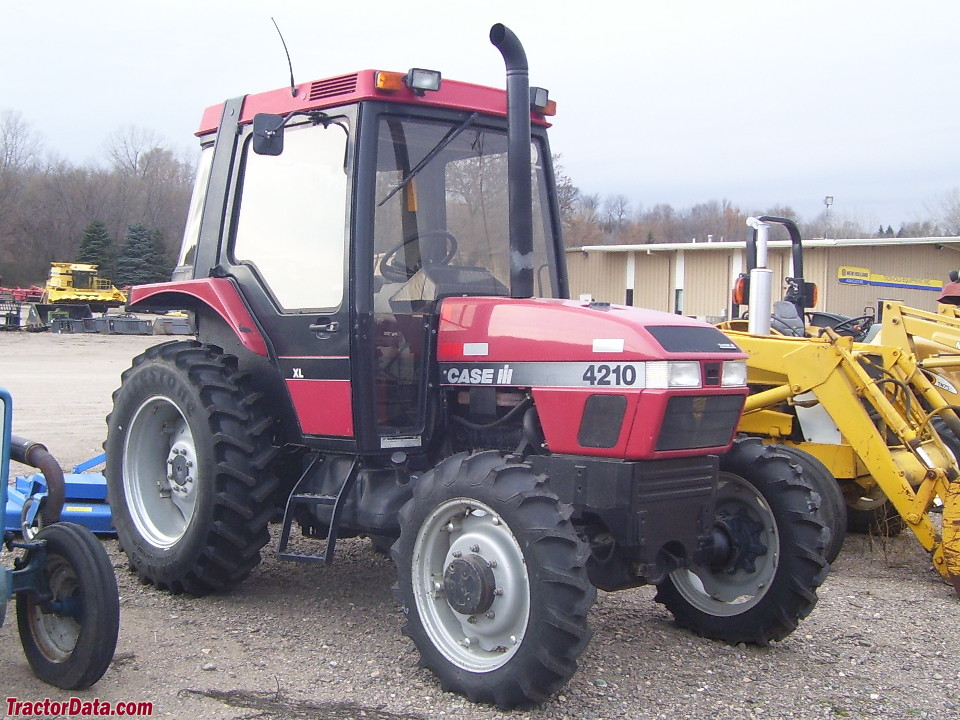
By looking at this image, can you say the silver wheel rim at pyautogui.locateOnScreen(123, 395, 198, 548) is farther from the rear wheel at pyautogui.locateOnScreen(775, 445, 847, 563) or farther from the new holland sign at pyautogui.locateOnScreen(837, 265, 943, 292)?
the new holland sign at pyautogui.locateOnScreen(837, 265, 943, 292)

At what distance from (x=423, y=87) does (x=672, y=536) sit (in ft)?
7.53

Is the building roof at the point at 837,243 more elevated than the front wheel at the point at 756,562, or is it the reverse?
the building roof at the point at 837,243

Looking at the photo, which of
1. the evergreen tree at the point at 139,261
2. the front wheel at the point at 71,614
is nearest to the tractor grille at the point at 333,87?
the front wheel at the point at 71,614

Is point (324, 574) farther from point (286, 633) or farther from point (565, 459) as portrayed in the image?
point (565, 459)

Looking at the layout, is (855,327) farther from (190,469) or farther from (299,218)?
(190,469)

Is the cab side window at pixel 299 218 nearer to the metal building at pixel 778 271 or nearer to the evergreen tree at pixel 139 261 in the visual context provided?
the metal building at pixel 778 271

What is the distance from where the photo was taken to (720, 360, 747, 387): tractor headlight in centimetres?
445

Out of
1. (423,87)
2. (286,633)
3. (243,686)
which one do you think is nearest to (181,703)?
(243,686)

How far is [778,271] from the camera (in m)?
29.0

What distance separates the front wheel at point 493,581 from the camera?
→ 3.82 m

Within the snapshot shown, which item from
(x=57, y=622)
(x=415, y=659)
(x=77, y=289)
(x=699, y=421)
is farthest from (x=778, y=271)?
(x=57, y=622)

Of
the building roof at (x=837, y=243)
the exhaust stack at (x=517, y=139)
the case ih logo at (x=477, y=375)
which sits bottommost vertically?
the case ih logo at (x=477, y=375)

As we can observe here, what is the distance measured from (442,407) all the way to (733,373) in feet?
→ 4.44

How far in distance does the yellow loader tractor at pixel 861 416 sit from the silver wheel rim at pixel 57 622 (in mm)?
4433
